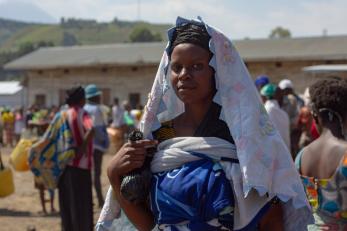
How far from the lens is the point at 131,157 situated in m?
2.68

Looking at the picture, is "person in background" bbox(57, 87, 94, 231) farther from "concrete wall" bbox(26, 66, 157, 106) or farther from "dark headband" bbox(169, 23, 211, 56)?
"concrete wall" bbox(26, 66, 157, 106)

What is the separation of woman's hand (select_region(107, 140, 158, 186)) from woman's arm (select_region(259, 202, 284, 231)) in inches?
19.5

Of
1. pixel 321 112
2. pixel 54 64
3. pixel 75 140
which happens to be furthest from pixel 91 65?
pixel 321 112

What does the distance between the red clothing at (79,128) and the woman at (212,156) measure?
4.76 meters

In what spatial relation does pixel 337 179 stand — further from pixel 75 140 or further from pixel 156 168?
pixel 75 140

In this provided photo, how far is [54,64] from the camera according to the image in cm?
3055

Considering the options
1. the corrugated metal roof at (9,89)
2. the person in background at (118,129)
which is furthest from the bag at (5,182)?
the corrugated metal roof at (9,89)

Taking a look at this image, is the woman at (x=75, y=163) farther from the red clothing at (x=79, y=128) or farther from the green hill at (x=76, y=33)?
the green hill at (x=76, y=33)

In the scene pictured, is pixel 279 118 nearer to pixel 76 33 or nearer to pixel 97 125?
pixel 97 125

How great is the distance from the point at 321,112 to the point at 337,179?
40 centimetres

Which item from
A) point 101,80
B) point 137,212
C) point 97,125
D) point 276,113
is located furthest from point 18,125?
point 137,212

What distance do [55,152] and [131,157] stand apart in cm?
526

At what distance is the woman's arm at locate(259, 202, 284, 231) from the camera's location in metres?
2.58

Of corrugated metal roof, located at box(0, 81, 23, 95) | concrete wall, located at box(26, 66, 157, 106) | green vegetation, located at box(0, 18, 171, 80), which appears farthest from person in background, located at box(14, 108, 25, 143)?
green vegetation, located at box(0, 18, 171, 80)
